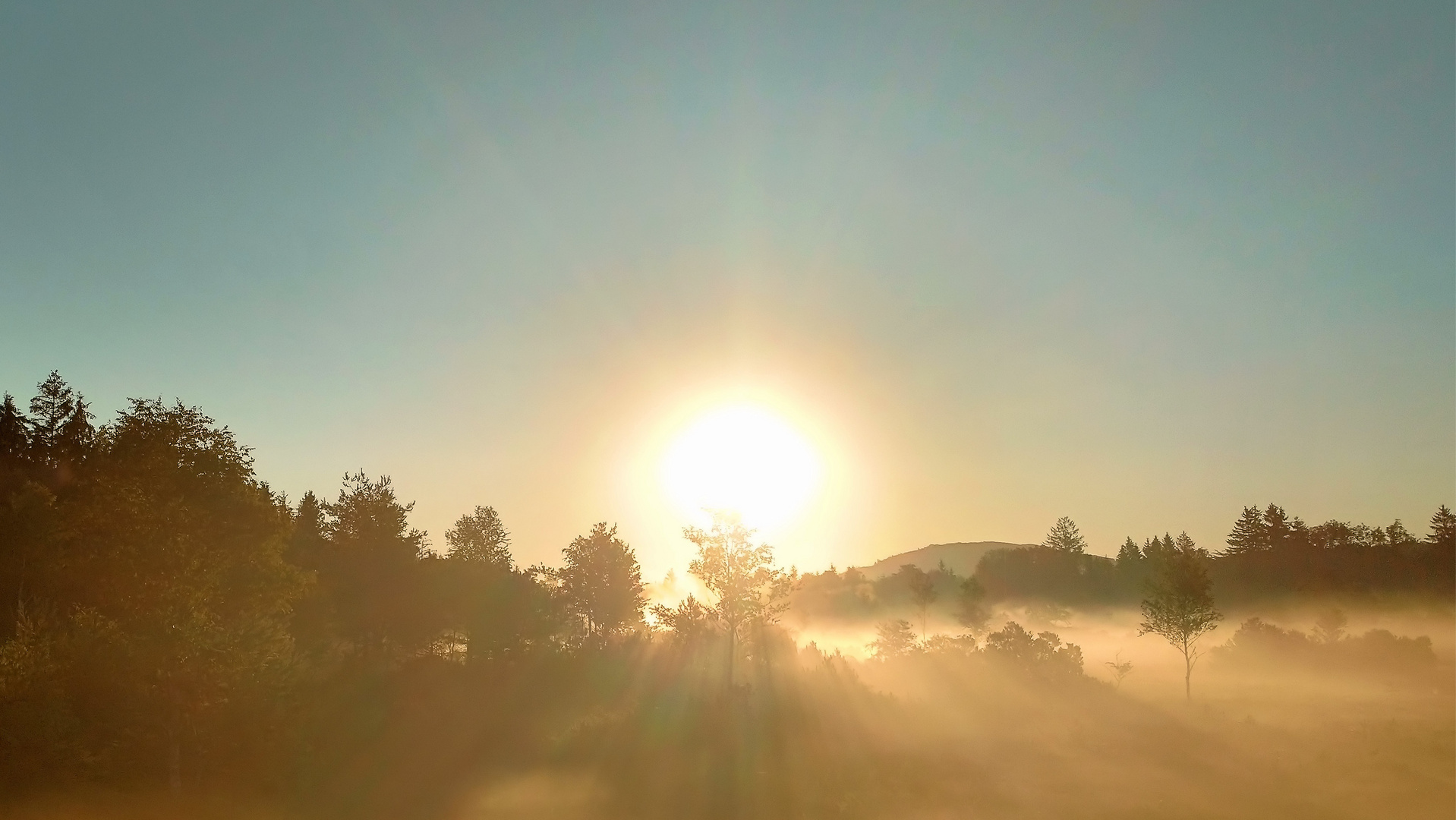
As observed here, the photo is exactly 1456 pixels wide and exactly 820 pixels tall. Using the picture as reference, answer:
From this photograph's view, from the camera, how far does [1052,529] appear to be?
128625 millimetres

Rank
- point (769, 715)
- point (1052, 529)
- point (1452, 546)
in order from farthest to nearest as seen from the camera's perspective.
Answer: point (1052, 529)
point (1452, 546)
point (769, 715)

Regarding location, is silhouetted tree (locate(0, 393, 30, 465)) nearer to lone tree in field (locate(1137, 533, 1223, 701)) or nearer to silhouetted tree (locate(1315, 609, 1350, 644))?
lone tree in field (locate(1137, 533, 1223, 701))

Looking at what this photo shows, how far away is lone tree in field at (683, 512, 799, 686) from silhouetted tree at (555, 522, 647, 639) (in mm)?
14890

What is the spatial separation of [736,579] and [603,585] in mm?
17818

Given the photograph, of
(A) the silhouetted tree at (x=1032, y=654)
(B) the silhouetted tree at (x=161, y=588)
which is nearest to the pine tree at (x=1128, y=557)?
(A) the silhouetted tree at (x=1032, y=654)

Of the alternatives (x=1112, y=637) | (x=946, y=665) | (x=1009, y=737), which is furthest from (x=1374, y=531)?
(x=1009, y=737)

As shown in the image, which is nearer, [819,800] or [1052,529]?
[819,800]

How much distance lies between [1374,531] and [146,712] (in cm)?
13490

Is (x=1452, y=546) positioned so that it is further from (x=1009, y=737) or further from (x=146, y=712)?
(x=146, y=712)

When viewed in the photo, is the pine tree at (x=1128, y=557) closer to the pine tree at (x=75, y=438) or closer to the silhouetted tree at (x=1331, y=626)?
the silhouetted tree at (x=1331, y=626)

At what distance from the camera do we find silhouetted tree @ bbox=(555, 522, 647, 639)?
197 feet

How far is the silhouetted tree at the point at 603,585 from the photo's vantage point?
60.0 m

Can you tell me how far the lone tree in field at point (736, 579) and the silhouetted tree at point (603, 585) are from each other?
14890 mm

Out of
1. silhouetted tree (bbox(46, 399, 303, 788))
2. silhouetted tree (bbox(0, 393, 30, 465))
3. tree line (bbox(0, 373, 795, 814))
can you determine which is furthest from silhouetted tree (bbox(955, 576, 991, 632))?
silhouetted tree (bbox(0, 393, 30, 465))
